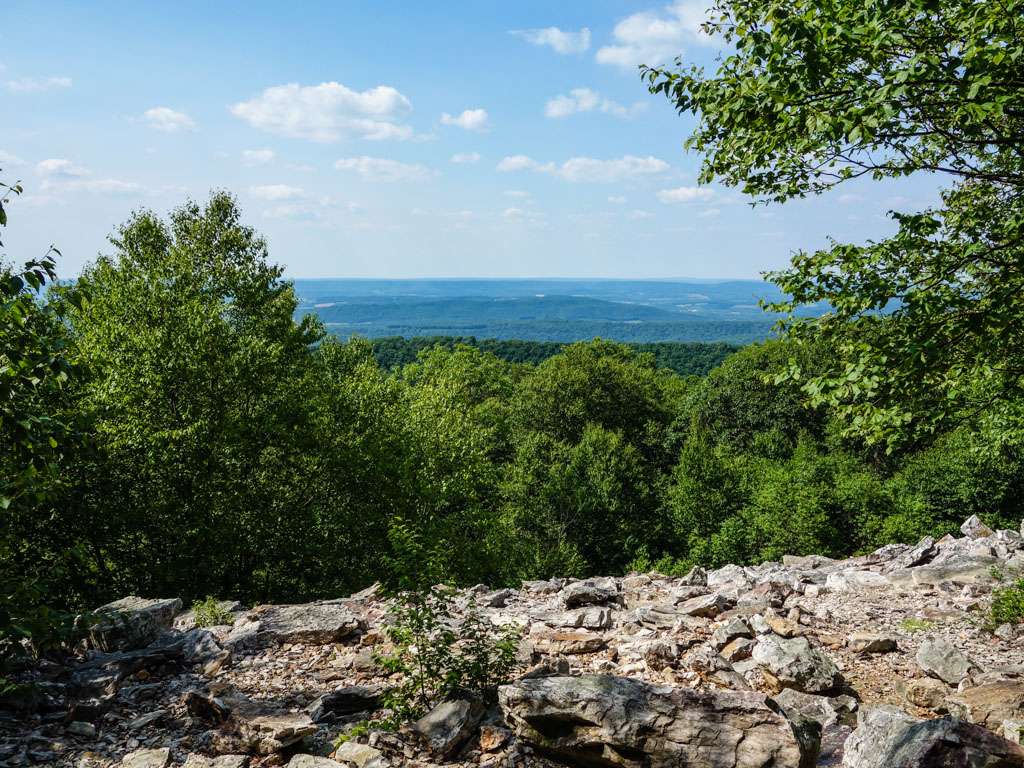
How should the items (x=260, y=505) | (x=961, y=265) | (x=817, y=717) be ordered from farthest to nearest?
(x=260, y=505)
(x=961, y=265)
(x=817, y=717)

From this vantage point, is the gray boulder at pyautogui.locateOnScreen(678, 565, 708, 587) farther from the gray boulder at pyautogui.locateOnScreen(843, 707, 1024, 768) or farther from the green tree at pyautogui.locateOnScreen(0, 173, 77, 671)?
the green tree at pyautogui.locateOnScreen(0, 173, 77, 671)

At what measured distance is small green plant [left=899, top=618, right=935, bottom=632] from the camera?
1070 centimetres

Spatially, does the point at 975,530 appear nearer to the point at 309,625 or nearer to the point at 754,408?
the point at 309,625

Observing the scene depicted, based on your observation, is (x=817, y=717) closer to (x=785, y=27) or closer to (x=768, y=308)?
(x=768, y=308)

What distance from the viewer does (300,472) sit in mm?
20828

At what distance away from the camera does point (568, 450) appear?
39.3m

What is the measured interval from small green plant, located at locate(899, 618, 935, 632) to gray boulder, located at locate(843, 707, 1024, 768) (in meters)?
5.00

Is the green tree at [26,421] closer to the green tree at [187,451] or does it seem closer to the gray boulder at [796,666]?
the gray boulder at [796,666]

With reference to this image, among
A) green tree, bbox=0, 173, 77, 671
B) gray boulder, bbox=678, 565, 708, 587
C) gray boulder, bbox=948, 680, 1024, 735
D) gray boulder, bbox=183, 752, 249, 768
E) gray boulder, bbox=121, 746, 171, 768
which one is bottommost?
gray boulder, bbox=678, 565, 708, 587

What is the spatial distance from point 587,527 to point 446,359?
866 inches

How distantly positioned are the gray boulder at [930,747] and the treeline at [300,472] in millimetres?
5048

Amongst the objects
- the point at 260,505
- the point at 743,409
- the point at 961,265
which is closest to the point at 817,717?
the point at 961,265

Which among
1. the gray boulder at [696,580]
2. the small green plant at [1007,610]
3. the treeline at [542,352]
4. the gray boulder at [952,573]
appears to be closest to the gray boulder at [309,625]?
the gray boulder at [696,580]

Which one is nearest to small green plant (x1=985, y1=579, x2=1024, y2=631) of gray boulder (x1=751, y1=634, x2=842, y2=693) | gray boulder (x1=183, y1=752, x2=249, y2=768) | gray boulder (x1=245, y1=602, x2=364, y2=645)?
gray boulder (x1=751, y1=634, x2=842, y2=693)
